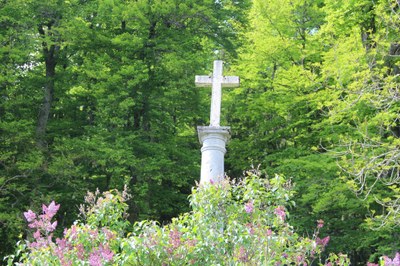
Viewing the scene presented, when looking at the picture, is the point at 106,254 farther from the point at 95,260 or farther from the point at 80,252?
the point at 80,252

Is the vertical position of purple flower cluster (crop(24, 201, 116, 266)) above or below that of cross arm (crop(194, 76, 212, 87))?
below

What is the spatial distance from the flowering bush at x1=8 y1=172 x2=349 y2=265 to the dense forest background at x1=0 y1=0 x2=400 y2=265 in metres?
9.00

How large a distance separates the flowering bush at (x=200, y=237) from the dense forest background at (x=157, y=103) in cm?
900

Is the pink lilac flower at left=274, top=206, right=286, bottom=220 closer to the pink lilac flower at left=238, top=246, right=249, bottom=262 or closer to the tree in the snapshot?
the pink lilac flower at left=238, top=246, right=249, bottom=262

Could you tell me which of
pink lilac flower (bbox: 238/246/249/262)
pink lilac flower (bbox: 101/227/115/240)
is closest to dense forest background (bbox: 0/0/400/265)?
pink lilac flower (bbox: 101/227/115/240)

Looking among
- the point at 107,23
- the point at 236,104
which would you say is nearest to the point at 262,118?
Result: the point at 236,104

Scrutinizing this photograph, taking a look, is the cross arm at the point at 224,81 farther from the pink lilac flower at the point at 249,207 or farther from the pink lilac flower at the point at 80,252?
the pink lilac flower at the point at 80,252

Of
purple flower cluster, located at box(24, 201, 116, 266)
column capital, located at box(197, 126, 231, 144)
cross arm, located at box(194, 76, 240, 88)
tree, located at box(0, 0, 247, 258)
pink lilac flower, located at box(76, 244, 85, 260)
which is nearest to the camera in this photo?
purple flower cluster, located at box(24, 201, 116, 266)

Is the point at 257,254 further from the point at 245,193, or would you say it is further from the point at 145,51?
the point at 145,51

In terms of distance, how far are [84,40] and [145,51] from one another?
1.75 m

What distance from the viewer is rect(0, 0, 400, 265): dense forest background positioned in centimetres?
1606

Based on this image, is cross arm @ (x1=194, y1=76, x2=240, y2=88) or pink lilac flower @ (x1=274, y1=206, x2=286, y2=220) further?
cross arm @ (x1=194, y1=76, x2=240, y2=88)

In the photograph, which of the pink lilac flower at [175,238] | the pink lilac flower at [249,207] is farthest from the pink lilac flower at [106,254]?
the pink lilac flower at [249,207]

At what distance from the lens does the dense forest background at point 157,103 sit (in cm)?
1606
